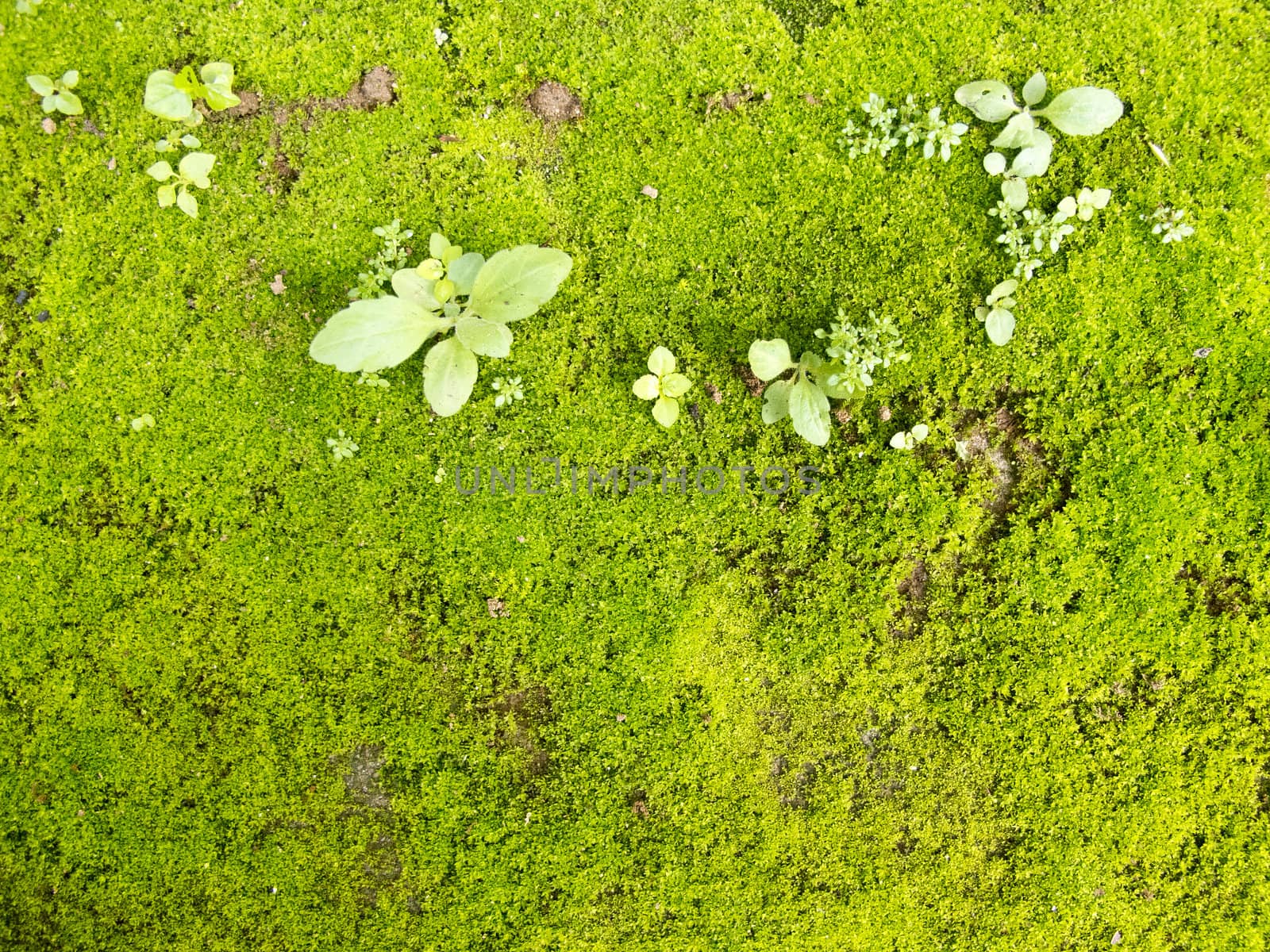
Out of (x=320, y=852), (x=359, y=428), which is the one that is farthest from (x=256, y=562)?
(x=320, y=852)

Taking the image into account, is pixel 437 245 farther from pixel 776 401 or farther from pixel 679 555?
pixel 679 555

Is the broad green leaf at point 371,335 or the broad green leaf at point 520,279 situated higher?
the broad green leaf at point 520,279

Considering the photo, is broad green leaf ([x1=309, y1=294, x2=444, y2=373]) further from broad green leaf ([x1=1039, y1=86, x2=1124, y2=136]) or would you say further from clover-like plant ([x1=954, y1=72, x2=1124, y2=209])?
broad green leaf ([x1=1039, y1=86, x2=1124, y2=136])

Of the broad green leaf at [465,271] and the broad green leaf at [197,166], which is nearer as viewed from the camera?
the broad green leaf at [465,271]

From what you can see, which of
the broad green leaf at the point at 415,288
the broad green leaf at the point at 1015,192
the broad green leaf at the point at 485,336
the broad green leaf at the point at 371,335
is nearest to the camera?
the broad green leaf at the point at 371,335

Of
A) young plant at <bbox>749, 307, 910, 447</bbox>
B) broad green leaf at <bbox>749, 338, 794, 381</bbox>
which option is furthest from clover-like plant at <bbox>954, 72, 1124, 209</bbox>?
broad green leaf at <bbox>749, 338, 794, 381</bbox>

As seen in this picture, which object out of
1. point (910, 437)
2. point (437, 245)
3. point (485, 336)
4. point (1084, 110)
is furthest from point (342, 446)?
point (1084, 110)

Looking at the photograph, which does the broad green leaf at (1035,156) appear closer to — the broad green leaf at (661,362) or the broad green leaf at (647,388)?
the broad green leaf at (661,362)

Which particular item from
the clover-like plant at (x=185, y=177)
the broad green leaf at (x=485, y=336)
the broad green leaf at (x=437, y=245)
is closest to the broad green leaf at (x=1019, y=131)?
the broad green leaf at (x=485, y=336)
